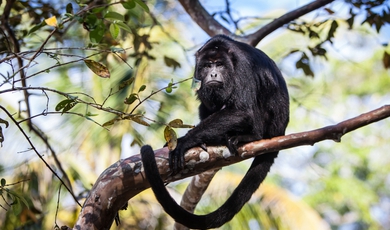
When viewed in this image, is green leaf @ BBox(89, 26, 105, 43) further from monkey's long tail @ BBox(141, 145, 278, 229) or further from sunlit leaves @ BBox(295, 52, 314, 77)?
sunlit leaves @ BBox(295, 52, 314, 77)

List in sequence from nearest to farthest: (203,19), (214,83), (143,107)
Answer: (214,83) < (203,19) < (143,107)

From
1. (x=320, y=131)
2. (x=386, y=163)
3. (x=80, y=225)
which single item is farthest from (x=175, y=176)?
(x=386, y=163)

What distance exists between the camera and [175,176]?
10.2 ft

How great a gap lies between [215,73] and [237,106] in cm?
36

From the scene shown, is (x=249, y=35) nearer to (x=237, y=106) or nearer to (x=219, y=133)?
(x=237, y=106)

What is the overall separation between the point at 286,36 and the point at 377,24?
918 cm

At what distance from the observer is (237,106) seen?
12.2 ft

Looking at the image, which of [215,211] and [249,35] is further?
[249,35]

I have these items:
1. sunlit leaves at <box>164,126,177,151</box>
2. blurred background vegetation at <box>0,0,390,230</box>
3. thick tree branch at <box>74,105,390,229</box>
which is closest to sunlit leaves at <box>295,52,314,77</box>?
blurred background vegetation at <box>0,0,390,230</box>

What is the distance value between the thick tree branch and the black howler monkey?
0.12 meters

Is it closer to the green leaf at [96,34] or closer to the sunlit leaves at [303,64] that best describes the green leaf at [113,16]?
the green leaf at [96,34]

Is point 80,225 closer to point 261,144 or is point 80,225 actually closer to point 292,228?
point 261,144

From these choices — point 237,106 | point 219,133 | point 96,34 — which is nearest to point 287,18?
point 237,106

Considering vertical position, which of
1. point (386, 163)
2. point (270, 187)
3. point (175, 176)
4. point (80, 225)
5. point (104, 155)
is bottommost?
point (386, 163)
